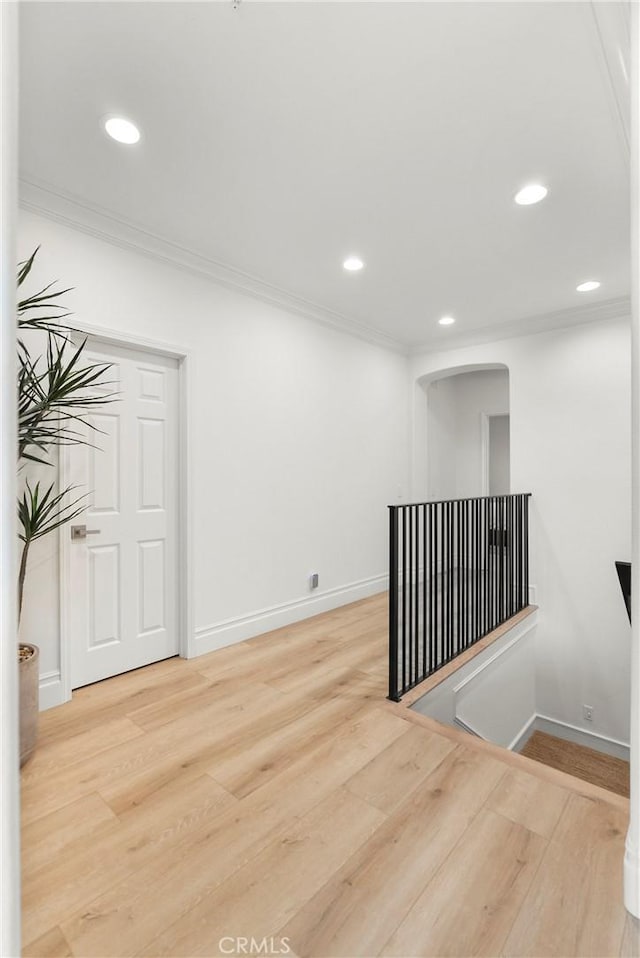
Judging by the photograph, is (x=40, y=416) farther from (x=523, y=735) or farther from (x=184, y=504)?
(x=523, y=735)

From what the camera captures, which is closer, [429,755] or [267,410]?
[429,755]

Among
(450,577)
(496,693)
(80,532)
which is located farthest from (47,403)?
(496,693)

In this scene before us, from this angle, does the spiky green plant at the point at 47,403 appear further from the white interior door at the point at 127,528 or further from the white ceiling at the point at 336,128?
the white ceiling at the point at 336,128

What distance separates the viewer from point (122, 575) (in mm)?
2711

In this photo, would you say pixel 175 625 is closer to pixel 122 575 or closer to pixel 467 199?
pixel 122 575

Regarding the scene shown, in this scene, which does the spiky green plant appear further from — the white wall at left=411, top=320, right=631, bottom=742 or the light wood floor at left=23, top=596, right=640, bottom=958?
the white wall at left=411, top=320, right=631, bottom=742

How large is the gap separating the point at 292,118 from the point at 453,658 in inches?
121

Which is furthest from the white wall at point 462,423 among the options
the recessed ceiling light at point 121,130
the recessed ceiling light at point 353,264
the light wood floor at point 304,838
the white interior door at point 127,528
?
the recessed ceiling light at point 121,130

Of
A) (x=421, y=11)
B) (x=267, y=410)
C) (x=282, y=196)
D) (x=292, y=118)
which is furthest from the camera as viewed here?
(x=267, y=410)

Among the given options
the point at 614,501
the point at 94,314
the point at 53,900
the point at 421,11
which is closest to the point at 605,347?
the point at 614,501

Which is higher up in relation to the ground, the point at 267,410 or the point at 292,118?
the point at 292,118

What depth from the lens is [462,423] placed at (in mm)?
6684

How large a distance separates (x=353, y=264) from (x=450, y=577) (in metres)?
2.26

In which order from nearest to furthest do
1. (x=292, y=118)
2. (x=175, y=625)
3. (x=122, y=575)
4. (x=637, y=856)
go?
(x=637, y=856) → (x=292, y=118) → (x=122, y=575) → (x=175, y=625)
